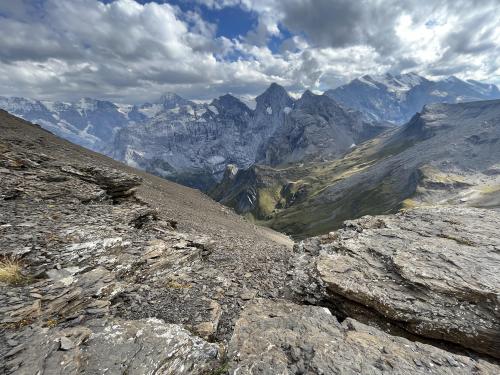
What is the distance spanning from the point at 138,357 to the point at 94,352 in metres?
1.43

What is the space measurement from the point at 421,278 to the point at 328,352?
28.6ft

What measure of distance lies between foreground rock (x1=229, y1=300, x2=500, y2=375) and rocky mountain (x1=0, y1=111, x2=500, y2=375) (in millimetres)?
55

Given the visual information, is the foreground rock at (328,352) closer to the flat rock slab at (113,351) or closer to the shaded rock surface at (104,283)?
the shaded rock surface at (104,283)

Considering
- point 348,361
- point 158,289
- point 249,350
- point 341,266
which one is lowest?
point 158,289

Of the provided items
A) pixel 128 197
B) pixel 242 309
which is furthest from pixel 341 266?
pixel 128 197

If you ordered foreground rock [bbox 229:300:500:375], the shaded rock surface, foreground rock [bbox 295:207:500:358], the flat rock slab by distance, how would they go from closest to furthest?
the flat rock slab, the shaded rock surface, foreground rock [bbox 229:300:500:375], foreground rock [bbox 295:207:500:358]

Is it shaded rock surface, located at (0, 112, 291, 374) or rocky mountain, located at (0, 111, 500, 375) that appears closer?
shaded rock surface, located at (0, 112, 291, 374)

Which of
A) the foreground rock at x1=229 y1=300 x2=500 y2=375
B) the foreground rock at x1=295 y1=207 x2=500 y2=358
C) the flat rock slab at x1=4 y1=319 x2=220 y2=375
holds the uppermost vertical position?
the foreground rock at x1=295 y1=207 x2=500 y2=358

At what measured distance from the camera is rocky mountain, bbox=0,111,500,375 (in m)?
9.81

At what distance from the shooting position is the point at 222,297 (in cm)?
1577

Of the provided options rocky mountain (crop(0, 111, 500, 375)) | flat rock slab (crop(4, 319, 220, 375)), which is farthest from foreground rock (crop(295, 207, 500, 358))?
flat rock slab (crop(4, 319, 220, 375))

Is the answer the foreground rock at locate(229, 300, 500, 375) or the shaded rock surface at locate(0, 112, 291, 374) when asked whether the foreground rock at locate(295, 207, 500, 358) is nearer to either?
the foreground rock at locate(229, 300, 500, 375)

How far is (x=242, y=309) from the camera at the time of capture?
1476cm

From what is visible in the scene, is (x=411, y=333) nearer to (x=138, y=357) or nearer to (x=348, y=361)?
(x=348, y=361)
